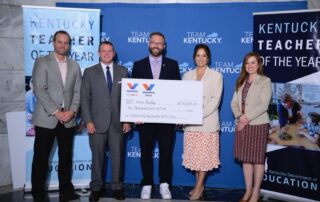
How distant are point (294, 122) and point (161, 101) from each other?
4.69 ft

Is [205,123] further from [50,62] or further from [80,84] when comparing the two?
[50,62]

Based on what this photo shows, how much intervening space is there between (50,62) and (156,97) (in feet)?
3.89

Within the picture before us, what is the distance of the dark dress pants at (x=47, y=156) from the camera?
12.9 feet

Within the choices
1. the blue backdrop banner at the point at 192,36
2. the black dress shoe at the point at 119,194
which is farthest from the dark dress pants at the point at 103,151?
the blue backdrop banner at the point at 192,36

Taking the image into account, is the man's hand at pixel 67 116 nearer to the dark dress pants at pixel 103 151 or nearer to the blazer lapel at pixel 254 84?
the dark dress pants at pixel 103 151

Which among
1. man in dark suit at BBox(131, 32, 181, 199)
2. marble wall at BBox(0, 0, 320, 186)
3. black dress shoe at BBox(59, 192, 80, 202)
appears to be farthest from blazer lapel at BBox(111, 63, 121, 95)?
marble wall at BBox(0, 0, 320, 186)

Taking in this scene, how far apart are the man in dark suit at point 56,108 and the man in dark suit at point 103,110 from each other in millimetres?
153

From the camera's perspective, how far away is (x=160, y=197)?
13.9 ft

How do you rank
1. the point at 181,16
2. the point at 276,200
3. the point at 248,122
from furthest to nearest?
the point at 181,16 < the point at 276,200 < the point at 248,122

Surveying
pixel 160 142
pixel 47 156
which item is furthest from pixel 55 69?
pixel 160 142

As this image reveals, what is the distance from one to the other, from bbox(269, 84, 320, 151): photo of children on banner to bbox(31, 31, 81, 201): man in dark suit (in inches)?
85.3

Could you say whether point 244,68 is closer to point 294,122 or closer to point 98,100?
point 294,122

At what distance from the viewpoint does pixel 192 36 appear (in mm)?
4625

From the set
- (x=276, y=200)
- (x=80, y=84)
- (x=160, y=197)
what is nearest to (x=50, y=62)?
(x=80, y=84)
